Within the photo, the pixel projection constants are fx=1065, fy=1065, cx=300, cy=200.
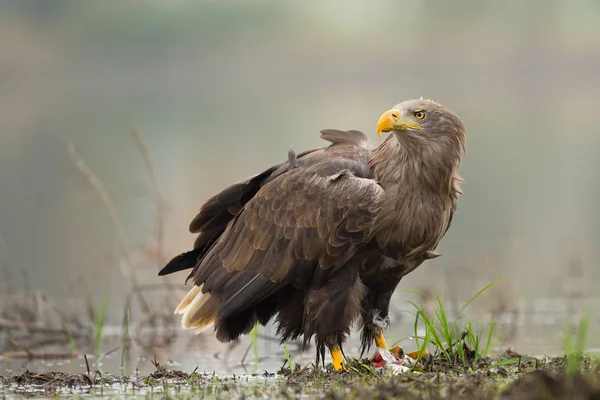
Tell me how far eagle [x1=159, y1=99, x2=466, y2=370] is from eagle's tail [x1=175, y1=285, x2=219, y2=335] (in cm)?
18

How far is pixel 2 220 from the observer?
1952cm

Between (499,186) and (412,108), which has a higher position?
(412,108)

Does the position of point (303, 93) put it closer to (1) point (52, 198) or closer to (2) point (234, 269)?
(1) point (52, 198)

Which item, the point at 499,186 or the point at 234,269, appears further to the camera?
the point at 499,186

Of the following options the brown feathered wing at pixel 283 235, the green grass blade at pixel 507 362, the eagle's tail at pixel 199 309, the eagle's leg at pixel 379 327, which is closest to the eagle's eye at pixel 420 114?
the brown feathered wing at pixel 283 235

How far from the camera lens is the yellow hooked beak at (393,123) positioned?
7.11 meters

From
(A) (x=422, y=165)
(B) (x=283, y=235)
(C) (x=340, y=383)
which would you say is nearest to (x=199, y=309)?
(B) (x=283, y=235)

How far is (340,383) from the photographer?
6508mm

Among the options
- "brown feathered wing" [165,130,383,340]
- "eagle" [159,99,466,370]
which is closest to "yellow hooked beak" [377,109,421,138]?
"eagle" [159,99,466,370]

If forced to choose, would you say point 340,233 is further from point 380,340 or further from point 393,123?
point 380,340

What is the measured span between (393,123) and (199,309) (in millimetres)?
2277

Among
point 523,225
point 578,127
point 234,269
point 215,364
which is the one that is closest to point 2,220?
point 523,225

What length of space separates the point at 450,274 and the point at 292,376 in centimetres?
564

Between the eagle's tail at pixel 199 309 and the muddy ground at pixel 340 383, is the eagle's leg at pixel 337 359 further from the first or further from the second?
the eagle's tail at pixel 199 309
